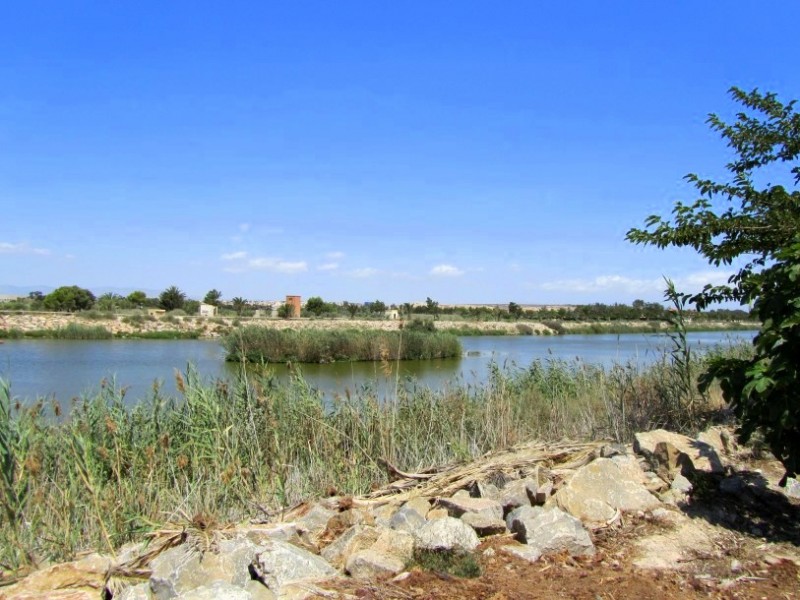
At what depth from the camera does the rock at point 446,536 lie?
3.38 meters

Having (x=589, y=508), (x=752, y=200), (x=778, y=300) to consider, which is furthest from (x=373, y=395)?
(x=752, y=200)

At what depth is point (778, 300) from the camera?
11.8 feet

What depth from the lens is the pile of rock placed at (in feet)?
10.6

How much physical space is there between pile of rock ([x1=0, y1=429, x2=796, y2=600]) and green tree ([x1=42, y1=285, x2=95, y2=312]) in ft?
173

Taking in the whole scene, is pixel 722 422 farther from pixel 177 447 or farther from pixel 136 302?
pixel 136 302

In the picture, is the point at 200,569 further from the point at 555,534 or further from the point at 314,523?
the point at 555,534

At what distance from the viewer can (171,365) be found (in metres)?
22.0

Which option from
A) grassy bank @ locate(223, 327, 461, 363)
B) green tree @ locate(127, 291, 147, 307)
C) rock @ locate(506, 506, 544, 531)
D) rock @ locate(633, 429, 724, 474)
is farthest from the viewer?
green tree @ locate(127, 291, 147, 307)

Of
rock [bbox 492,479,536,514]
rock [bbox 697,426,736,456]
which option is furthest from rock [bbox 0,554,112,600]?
rock [bbox 697,426,736,456]

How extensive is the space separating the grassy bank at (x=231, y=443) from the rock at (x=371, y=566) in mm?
1596

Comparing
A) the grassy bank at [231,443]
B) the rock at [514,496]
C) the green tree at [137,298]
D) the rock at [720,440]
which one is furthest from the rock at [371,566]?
the green tree at [137,298]

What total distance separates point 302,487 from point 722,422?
4.31 metres

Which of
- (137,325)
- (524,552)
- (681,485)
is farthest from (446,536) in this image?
(137,325)

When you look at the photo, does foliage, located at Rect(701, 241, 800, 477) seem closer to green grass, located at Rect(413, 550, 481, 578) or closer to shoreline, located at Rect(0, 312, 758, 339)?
green grass, located at Rect(413, 550, 481, 578)
